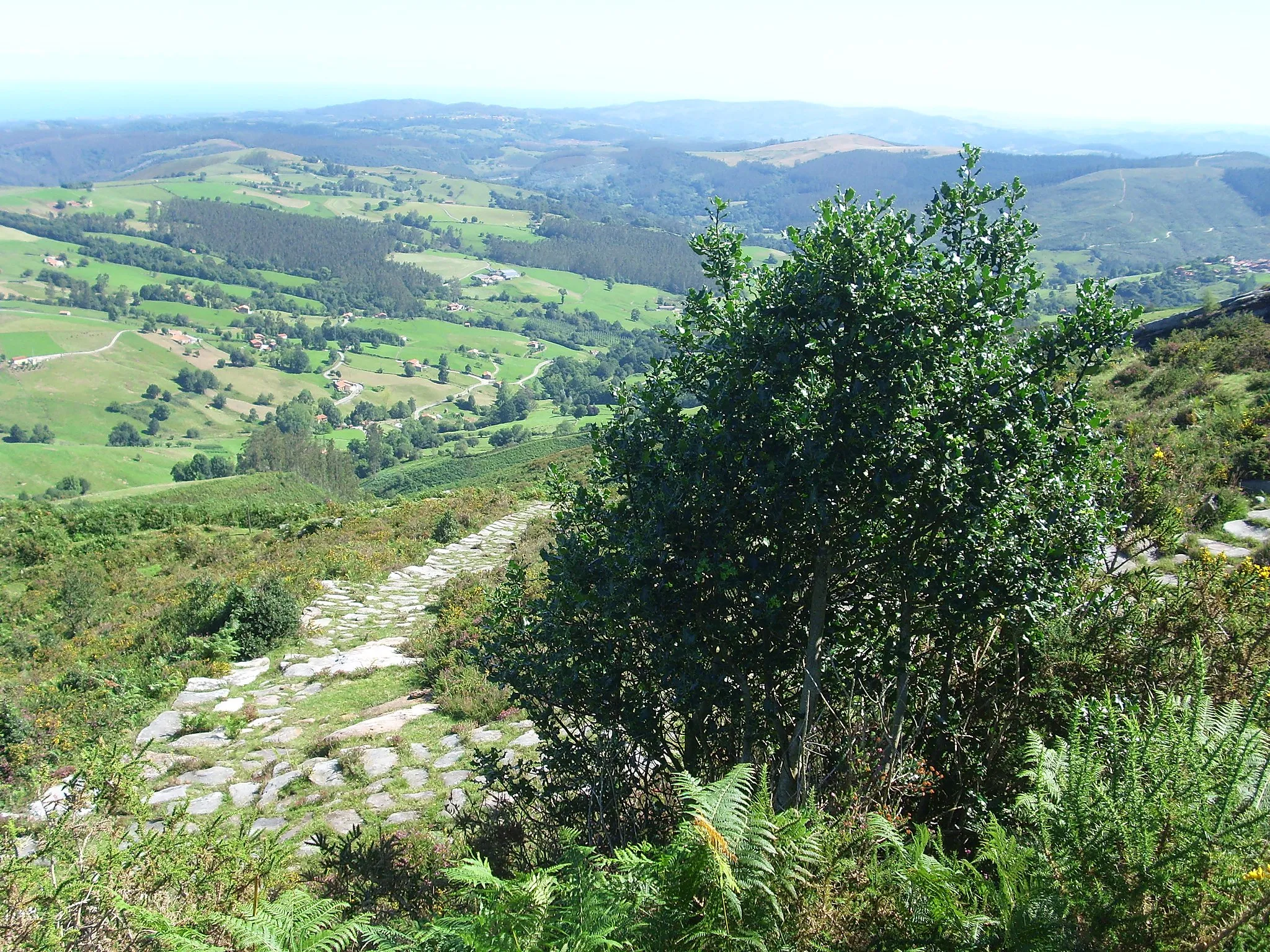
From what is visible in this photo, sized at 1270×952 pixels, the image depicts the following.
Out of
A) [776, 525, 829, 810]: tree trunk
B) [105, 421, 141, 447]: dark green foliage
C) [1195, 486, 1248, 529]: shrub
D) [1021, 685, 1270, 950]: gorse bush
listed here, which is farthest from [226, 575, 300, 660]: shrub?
[105, 421, 141, 447]: dark green foliage

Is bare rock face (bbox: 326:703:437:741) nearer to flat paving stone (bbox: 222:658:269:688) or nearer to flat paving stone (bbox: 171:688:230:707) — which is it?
flat paving stone (bbox: 171:688:230:707)

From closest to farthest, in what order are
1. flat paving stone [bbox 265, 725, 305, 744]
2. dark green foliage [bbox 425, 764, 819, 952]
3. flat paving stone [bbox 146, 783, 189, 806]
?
1. dark green foliage [bbox 425, 764, 819, 952]
2. flat paving stone [bbox 146, 783, 189, 806]
3. flat paving stone [bbox 265, 725, 305, 744]

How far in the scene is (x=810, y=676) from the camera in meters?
3.99

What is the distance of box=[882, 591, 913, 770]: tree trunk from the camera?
150 inches

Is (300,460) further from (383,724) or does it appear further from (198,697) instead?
(383,724)

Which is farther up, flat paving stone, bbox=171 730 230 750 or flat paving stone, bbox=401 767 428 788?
flat paving stone, bbox=401 767 428 788

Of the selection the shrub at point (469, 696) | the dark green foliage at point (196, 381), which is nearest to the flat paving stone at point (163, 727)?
the shrub at point (469, 696)

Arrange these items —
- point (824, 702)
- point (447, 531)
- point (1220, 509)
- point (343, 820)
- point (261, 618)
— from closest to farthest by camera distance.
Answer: point (824, 702) < point (343, 820) < point (1220, 509) < point (261, 618) < point (447, 531)

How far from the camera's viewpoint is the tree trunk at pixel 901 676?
12.5 feet

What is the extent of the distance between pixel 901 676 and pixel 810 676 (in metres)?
0.46

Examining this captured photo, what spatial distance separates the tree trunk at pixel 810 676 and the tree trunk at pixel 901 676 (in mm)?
395

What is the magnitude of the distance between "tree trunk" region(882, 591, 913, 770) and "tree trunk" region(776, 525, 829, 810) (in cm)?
40

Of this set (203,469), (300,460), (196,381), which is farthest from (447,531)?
(196,381)

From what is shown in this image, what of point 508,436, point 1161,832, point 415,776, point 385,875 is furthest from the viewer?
point 508,436
